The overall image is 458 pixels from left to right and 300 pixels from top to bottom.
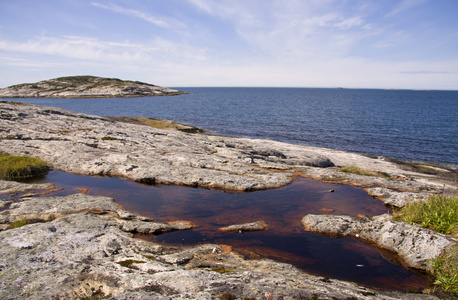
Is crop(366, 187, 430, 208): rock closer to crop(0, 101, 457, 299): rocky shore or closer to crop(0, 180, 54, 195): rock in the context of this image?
crop(0, 101, 457, 299): rocky shore

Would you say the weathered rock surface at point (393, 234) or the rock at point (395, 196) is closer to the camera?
the weathered rock surface at point (393, 234)

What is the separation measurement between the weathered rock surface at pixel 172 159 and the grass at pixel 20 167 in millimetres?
1737

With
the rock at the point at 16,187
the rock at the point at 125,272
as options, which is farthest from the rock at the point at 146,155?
the rock at the point at 125,272

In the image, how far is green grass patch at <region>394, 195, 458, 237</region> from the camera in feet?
48.9

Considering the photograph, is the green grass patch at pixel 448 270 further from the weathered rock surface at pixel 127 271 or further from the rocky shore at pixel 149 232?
the weathered rock surface at pixel 127 271

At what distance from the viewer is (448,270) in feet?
38.5

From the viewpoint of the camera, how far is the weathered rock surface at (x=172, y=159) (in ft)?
84.7

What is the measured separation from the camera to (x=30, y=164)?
2598 centimetres

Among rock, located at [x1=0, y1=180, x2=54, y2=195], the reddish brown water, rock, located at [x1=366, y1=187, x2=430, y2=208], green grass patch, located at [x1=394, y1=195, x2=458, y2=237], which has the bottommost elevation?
the reddish brown water

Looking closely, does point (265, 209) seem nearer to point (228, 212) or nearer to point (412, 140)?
point (228, 212)

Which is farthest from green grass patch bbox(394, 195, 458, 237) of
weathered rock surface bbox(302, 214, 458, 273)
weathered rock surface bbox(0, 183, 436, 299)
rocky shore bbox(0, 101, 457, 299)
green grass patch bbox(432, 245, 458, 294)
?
weathered rock surface bbox(0, 183, 436, 299)

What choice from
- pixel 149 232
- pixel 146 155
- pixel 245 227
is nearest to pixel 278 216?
pixel 245 227

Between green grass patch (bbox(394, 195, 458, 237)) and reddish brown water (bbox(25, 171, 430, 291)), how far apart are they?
3180 millimetres

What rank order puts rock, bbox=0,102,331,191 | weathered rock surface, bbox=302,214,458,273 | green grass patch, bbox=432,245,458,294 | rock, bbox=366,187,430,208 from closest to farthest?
green grass patch, bbox=432,245,458,294 → weathered rock surface, bbox=302,214,458,273 → rock, bbox=366,187,430,208 → rock, bbox=0,102,331,191
